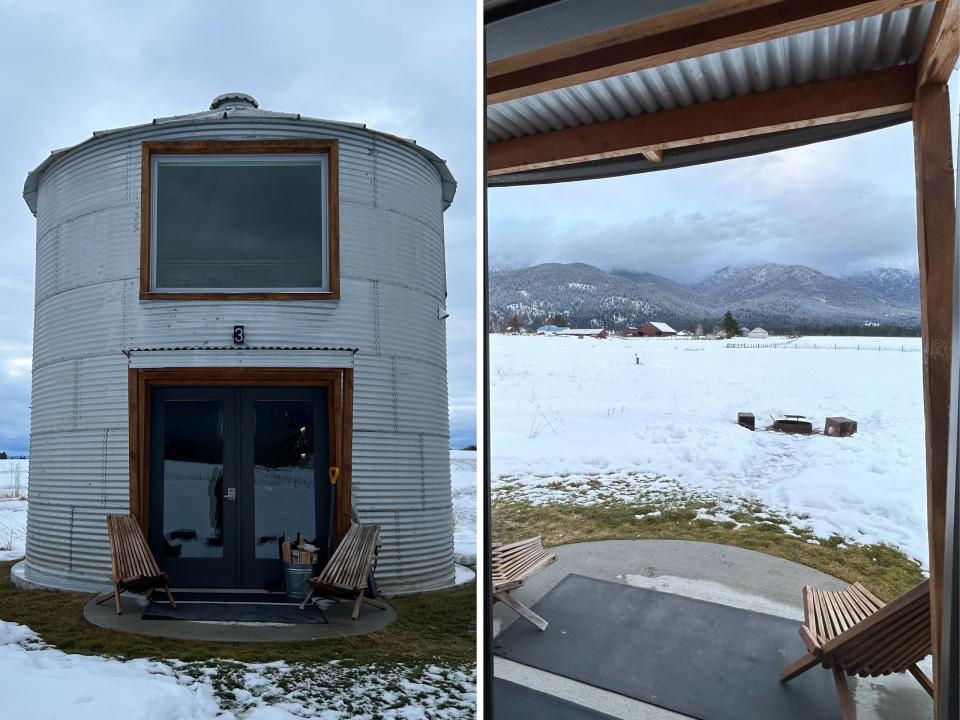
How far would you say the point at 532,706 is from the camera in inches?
81.9

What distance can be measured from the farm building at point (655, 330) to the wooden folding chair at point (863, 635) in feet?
3.05

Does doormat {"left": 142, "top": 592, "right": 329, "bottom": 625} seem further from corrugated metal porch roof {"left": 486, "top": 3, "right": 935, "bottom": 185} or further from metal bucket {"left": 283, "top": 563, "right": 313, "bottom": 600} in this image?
corrugated metal porch roof {"left": 486, "top": 3, "right": 935, "bottom": 185}

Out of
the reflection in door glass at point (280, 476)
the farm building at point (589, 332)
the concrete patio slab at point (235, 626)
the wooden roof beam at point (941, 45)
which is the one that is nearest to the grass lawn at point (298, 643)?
the concrete patio slab at point (235, 626)

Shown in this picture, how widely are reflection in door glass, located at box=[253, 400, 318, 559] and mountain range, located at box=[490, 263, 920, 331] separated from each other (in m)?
0.97

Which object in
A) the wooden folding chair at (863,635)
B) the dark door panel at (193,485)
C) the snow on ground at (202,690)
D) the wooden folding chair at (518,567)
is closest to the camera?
the snow on ground at (202,690)

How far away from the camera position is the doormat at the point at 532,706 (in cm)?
205

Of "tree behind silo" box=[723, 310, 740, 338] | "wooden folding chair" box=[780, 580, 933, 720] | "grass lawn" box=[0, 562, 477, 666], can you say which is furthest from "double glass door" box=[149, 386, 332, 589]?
"wooden folding chair" box=[780, 580, 933, 720]

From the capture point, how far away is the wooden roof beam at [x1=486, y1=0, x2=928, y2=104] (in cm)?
139

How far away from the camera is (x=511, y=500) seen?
7.82 feet

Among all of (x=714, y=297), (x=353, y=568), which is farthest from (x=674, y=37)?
(x=353, y=568)

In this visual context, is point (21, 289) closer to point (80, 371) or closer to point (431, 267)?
point (80, 371)

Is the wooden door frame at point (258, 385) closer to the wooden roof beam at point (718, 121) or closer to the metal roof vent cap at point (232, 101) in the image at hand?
the metal roof vent cap at point (232, 101)

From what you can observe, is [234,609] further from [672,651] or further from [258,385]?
[672,651]

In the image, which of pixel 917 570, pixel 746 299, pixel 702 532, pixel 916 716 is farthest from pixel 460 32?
pixel 916 716
